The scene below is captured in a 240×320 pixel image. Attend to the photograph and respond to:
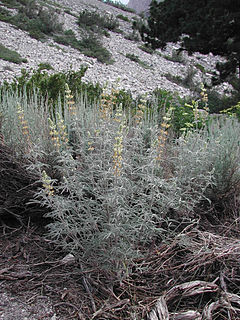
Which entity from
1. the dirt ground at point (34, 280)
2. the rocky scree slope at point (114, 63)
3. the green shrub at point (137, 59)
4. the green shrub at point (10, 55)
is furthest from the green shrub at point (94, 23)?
the dirt ground at point (34, 280)

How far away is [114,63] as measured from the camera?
1641cm

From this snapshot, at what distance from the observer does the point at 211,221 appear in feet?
10.1

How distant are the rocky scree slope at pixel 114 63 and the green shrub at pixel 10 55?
23 cm

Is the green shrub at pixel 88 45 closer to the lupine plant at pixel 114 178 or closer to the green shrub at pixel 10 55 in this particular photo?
the green shrub at pixel 10 55

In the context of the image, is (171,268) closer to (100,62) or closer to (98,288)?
(98,288)

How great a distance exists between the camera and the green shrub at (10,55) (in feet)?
37.7

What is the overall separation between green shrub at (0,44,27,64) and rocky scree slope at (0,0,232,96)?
23cm

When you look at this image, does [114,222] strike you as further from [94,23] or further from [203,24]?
[94,23]

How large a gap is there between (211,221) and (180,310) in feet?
4.09

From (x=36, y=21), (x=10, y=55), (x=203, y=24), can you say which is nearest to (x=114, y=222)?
(x=203, y=24)

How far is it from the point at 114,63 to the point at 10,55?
19.3 ft

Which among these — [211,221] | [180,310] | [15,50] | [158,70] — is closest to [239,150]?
[211,221]

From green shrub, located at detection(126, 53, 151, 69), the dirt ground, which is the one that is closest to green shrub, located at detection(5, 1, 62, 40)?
green shrub, located at detection(126, 53, 151, 69)

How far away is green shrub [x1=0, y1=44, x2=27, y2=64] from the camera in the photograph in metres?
11.5
